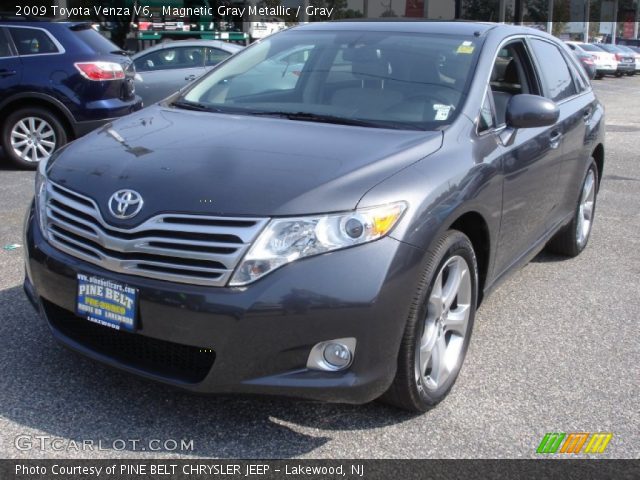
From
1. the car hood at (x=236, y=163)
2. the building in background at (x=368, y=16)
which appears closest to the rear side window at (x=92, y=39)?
the building in background at (x=368, y=16)

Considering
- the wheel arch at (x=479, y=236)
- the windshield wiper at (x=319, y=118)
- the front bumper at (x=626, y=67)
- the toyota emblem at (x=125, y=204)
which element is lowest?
the front bumper at (x=626, y=67)

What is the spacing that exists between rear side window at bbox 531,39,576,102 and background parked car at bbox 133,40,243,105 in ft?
21.2

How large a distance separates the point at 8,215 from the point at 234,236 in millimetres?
4275

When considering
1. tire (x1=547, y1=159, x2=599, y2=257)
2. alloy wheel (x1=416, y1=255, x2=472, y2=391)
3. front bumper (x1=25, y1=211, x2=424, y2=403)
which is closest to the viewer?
front bumper (x1=25, y1=211, x2=424, y2=403)

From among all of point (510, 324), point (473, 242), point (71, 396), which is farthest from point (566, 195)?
point (71, 396)

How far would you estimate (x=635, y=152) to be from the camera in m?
11.5

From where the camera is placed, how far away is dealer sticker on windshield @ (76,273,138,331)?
109 inches

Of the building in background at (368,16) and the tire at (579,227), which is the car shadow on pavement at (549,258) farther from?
the building in background at (368,16)

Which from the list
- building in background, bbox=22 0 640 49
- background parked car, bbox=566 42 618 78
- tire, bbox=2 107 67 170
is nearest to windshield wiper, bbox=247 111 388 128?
building in background, bbox=22 0 640 49

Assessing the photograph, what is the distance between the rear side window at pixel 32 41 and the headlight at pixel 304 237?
654cm

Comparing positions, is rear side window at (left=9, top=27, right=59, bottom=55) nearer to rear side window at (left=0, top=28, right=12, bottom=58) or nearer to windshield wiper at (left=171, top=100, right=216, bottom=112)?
rear side window at (left=0, top=28, right=12, bottom=58)

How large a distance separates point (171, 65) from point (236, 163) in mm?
8498

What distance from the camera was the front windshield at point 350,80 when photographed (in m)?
3.70

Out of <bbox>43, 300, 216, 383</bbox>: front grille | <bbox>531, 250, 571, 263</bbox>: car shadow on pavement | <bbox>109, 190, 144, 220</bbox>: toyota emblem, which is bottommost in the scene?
<bbox>531, 250, 571, 263</bbox>: car shadow on pavement
